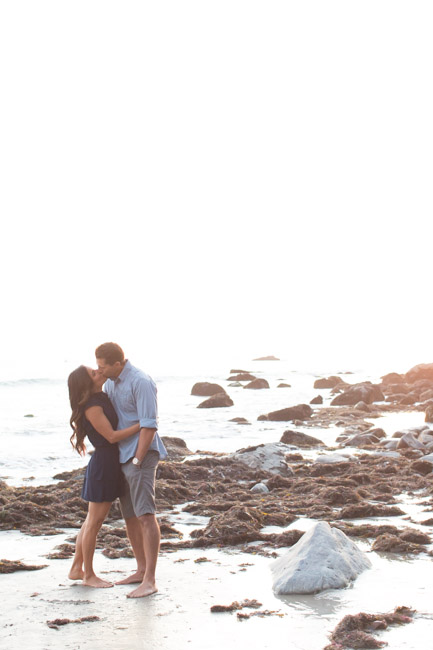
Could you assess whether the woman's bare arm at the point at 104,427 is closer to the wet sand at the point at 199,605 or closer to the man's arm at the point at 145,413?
the man's arm at the point at 145,413

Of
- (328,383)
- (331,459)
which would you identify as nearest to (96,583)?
(331,459)

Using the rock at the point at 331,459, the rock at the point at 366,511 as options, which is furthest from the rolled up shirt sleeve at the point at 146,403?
the rock at the point at 331,459

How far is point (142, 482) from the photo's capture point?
245 inches

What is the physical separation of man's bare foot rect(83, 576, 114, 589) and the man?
0.48ft

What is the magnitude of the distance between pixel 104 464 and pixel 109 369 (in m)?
0.89

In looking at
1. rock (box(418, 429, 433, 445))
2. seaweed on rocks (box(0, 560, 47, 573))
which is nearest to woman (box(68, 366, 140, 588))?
seaweed on rocks (box(0, 560, 47, 573))

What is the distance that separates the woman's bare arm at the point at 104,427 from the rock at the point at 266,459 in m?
6.98

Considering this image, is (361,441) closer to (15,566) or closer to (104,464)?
(15,566)

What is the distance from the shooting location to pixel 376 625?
5070 millimetres

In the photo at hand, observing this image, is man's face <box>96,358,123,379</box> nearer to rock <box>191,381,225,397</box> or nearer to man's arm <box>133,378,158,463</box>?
man's arm <box>133,378,158,463</box>

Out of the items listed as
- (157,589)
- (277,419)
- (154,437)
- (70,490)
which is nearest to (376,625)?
(157,589)

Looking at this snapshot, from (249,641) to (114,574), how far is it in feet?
7.38

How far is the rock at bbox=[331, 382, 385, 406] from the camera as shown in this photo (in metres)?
32.1

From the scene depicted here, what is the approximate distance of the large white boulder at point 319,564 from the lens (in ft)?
19.5
